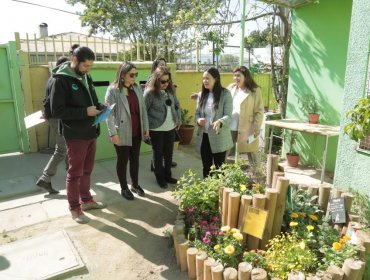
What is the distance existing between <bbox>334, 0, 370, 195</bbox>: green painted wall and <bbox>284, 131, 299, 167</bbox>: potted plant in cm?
233

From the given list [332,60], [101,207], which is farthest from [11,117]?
[332,60]

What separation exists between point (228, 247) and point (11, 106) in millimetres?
5186

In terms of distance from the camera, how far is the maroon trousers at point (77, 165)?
3.38 metres

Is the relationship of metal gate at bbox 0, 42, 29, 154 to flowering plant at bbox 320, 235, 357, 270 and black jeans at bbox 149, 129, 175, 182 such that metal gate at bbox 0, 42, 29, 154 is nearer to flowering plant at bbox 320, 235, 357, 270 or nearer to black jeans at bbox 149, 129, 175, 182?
black jeans at bbox 149, 129, 175, 182

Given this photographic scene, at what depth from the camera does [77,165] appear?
343 cm

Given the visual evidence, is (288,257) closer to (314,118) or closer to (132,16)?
(314,118)

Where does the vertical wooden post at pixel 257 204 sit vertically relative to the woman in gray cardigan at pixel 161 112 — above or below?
below

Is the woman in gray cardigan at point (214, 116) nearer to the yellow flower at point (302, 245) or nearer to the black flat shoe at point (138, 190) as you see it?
the black flat shoe at point (138, 190)

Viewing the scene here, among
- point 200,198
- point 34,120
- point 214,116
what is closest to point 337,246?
point 200,198

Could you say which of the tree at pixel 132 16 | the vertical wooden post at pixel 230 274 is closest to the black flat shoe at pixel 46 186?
the vertical wooden post at pixel 230 274

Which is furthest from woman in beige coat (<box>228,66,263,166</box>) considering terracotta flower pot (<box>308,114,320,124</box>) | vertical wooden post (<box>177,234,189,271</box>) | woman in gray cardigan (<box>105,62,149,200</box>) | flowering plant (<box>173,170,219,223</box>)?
vertical wooden post (<box>177,234,189,271</box>)

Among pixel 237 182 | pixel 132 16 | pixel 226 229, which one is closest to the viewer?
pixel 226 229

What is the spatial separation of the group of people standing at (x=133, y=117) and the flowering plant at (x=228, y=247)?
55.5 inches

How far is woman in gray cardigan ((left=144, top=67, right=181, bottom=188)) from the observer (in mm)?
4176
